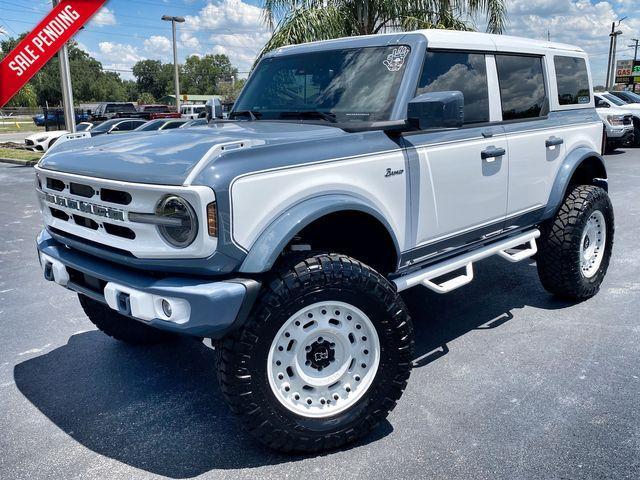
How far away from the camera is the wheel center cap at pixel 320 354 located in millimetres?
2975

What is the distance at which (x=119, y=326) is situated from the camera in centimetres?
421

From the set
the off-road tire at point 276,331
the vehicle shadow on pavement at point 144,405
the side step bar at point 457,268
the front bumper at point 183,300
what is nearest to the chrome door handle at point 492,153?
the side step bar at point 457,268

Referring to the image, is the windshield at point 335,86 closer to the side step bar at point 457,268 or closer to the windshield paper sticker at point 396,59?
the windshield paper sticker at point 396,59

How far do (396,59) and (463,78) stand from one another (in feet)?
1.94

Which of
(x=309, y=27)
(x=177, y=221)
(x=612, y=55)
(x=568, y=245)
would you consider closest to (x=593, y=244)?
(x=568, y=245)

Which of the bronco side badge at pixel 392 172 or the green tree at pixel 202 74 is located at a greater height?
the green tree at pixel 202 74

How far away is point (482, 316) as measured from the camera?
484cm

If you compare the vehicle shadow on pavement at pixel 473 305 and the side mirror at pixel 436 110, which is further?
the vehicle shadow on pavement at pixel 473 305

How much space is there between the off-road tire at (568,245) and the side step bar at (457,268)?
25cm

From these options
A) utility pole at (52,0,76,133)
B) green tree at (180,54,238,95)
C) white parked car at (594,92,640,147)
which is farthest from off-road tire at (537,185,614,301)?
green tree at (180,54,238,95)

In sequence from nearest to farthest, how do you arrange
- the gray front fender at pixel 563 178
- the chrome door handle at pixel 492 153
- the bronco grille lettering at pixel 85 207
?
1. the bronco grille lettering at pixel 85 207
2. the chrome door handle at pixel 492 153
3. the gray front fender at pixel 563 178

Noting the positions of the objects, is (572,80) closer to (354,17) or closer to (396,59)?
(396,59)

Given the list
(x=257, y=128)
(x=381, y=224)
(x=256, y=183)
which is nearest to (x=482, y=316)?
→ (x=381, y=224)

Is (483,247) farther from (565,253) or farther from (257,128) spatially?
(257,128)
